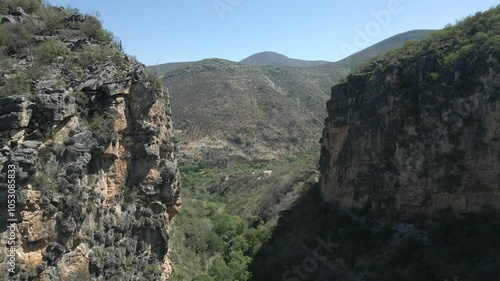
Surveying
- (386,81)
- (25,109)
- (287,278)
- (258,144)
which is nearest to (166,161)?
(25,109)

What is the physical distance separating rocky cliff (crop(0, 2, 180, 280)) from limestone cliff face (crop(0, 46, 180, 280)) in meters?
0.03

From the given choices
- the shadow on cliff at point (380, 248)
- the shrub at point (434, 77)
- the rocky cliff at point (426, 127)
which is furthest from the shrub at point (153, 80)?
the shrub at point (434, 77)

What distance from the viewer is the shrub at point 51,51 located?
12695 mm

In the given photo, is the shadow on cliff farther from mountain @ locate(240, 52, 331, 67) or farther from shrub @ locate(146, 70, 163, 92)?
mountain @ locate(240, 52, 331, 67)

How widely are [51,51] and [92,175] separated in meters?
4.10

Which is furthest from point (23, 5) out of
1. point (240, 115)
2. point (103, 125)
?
point (240, 115)

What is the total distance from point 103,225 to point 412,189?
52.2 feet

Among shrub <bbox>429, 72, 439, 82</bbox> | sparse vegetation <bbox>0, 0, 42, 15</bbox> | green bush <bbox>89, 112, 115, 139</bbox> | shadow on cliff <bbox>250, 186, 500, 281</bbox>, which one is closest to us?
green bush <bbox>89, 112, 115, 139</bbox>

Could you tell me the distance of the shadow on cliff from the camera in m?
17.3

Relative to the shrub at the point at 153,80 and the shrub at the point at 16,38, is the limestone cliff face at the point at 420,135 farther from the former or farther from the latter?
the shrub at the point at 16,38

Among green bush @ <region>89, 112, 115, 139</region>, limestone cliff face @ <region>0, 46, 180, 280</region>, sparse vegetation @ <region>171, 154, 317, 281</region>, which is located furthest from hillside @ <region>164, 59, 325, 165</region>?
green bush @ <region>89, 112, 115, 139</region>

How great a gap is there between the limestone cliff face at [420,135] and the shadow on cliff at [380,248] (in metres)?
0.85

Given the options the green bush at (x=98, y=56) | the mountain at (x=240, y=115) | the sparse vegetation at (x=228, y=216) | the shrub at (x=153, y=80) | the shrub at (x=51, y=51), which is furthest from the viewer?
the mountain at (x=240, y=115)

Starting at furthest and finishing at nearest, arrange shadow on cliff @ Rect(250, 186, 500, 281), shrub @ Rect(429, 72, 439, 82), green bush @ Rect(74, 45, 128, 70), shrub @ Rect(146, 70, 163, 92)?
shrub @ Rect(429, 72, 439, 82), shadow on cliff @ Rect(250, 186, 500, 281), shrub @ Rect(146, 70, 163, 92), green bush @ Rect(74, 45, 128, 70)
